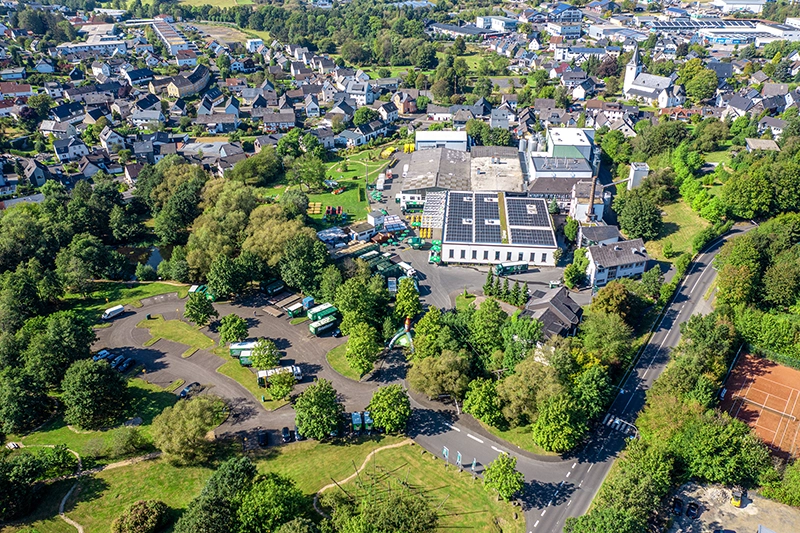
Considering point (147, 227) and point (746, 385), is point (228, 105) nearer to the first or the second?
point (147, 227)

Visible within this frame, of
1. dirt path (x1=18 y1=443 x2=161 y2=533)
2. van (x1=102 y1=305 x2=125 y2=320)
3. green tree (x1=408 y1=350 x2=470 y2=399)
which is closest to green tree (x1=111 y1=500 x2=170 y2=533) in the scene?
dirt path (x1=18 y1=443 x2=161 y2=533)

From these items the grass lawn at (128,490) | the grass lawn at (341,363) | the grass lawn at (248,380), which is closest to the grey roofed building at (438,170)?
the grass lawn at (341,363)

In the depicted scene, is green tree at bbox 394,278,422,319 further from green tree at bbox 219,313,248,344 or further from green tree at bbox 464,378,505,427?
green tree at bbox 219,313,248,344

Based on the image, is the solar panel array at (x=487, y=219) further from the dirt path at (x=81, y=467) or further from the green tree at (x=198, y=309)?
the dirt path at (x=81, y=467)

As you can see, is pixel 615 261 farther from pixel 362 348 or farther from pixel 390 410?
pixel 390 410

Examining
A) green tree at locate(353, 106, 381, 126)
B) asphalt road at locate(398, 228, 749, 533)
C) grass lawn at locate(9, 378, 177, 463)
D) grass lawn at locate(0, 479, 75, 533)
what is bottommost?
grass lawn at locate(0, 479, 75, 533)

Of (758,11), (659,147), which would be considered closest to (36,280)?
(659,147)
